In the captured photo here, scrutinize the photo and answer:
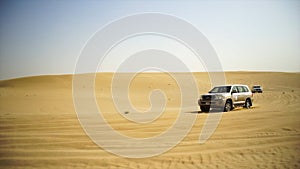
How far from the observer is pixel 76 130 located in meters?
10.4

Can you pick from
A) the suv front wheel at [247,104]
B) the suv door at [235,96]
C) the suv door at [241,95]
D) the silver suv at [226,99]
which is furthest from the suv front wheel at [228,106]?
the suv front wheel at [247,104]

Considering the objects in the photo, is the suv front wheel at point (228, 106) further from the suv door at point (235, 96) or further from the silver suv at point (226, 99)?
the suv door at point (235, 96)

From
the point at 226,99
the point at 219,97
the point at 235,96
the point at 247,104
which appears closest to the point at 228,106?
the point at 226,99

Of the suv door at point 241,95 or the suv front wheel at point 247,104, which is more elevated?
the suv door at point 241,95

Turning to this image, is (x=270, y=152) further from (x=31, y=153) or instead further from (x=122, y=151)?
(x=31, y=153)

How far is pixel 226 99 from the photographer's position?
607 inches

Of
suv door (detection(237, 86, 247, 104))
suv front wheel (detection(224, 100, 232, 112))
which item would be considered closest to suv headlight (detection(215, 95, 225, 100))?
suv front wheel (detection(224, 100, 232, 112))

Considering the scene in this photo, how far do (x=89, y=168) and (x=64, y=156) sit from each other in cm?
127

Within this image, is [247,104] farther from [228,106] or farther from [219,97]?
[219,97]

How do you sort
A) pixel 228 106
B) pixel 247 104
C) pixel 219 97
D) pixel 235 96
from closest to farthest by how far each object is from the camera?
pixel 219 97 < pixel 228 106 < pixel 235 96 < pixel 247 104

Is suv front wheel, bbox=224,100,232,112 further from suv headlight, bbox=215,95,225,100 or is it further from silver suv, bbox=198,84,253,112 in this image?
suv headlight, bbox=215,95,225,100

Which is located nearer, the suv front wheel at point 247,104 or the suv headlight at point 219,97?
the suv headlight at point 219,97

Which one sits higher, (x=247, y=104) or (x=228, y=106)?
(x=247, y=104)

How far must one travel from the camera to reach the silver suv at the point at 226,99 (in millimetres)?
15305
